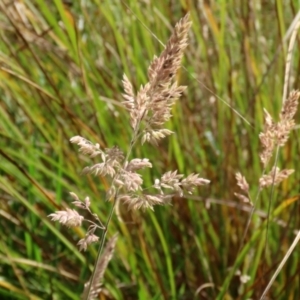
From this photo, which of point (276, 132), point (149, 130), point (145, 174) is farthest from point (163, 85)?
point (145, 174)

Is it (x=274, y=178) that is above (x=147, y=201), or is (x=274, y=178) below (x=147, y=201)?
below

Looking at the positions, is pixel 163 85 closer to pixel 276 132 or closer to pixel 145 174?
pixel 276 132

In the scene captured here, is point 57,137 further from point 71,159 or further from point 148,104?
point 148,104

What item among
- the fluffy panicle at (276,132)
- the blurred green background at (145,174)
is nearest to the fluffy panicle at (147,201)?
the fluffy panicle at (276,132)

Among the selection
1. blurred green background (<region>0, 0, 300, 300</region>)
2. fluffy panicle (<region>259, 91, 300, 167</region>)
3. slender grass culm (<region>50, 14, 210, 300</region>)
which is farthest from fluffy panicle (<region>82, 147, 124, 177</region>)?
blurred green background (<region>0, 0, 300, 300</region>)

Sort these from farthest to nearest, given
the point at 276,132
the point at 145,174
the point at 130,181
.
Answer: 1. the point at 145,174
2. the point at 276,132
3. the point at 130,181

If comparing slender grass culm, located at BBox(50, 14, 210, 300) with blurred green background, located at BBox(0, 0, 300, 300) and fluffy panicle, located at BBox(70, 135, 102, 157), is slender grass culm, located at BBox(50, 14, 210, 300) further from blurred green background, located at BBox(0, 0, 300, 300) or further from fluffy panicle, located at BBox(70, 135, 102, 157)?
blurred green background, located at BBox(0, 0, 300, 300)

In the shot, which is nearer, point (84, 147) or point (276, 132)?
point (84, 147)

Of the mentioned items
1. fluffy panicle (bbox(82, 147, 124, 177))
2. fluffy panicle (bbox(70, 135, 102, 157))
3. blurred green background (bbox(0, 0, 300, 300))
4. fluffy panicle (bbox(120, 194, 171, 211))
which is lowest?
blurred green background (bbox(0, 0, 300, 300))

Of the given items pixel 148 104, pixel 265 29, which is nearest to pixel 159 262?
pixel 148 104

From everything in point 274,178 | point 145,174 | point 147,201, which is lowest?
point 145,174

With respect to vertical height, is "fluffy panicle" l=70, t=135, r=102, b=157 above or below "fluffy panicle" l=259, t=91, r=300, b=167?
above
